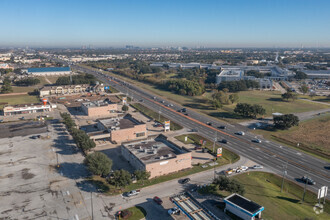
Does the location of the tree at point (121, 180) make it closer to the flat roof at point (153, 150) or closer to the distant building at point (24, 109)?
the flat roof at point (153, 150)

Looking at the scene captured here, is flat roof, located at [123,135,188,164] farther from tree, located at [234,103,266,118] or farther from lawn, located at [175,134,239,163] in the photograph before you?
tree, located at [234,103,266,118]

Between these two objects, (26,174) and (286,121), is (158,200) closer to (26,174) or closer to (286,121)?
(26,174)

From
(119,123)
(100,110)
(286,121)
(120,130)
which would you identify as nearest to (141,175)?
(120,130)

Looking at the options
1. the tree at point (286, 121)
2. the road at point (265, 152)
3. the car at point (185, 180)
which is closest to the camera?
the car at point (185, 180)

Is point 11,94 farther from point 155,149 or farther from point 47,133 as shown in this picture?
point 155,149

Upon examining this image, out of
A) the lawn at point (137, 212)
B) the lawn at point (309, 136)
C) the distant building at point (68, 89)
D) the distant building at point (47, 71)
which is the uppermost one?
the distant building at point (47, 71)

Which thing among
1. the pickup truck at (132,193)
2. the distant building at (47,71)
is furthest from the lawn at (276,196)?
the distant building at (47,71)

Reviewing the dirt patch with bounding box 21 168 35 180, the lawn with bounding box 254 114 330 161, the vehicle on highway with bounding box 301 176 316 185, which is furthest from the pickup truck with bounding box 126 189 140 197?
the lawn with bounding box 254 114 330 161

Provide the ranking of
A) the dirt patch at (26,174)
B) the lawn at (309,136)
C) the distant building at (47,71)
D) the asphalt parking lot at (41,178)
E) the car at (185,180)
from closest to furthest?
the asphalt parking lot at (41,178), the car at (185,180), the dirt patch at (26,174), the lawn at (309,136), the distant building at (47,71)
